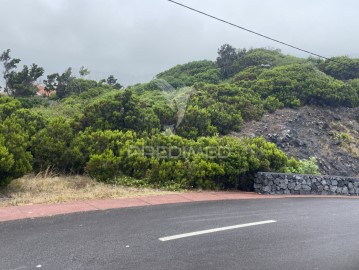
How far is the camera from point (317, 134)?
18.8m

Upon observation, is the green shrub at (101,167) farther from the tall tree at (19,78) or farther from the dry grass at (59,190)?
the tall tree at (19,78)

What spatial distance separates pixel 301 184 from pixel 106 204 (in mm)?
6346

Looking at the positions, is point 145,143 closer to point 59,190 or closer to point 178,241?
point 59,190

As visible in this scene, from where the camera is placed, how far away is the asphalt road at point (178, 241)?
15.4ft

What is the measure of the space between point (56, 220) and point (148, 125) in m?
7.02

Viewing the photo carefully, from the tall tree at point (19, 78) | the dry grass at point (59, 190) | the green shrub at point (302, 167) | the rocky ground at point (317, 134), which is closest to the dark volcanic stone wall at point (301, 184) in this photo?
the green shrub at point (302, 167)

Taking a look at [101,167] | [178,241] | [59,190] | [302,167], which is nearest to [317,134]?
[302,167]

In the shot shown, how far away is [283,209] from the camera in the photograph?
8469 millimetres

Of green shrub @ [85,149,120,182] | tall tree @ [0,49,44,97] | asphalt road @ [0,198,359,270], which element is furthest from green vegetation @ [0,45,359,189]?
tall tree @ [0,49,44,97]

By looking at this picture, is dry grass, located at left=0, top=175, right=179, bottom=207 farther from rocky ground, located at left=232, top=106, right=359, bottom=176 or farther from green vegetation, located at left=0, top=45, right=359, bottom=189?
rocky ground, located at left=232, top=106, right=359, bottom=176

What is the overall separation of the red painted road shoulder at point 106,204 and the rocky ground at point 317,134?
700 centimetres

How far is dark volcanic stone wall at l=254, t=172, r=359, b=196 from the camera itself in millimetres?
10773

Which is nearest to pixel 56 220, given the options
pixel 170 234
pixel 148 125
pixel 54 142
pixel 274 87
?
pixel 170 234

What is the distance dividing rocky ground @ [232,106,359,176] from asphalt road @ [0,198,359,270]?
9122mm
